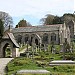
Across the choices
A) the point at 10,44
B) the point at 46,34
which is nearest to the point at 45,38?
the point at 46,34

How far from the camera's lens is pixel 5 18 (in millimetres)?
103562

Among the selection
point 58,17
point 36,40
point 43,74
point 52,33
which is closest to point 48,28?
point 52,33

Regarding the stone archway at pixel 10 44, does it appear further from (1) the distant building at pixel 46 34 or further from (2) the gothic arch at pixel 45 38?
(2) the gothic arch at pixel 45 38

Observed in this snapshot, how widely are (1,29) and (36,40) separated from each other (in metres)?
15.6

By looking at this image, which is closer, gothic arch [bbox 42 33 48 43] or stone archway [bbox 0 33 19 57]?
stone archway [bbox 0 33 19 57]

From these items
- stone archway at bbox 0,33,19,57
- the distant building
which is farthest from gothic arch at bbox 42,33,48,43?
stone archway at bbox 0,33,19,57

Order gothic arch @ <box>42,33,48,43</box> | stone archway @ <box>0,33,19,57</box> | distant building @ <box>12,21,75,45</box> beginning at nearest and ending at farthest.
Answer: stone archway @ <box>0,33,19,57</box> → distant building @ <box>12,21,75,45</box> → gothic arch @ <box>42,33,48,43</box>

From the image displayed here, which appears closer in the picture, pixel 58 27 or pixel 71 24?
pixel 58 27

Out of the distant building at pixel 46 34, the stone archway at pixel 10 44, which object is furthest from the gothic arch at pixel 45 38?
the stone archway at pixel 10 44

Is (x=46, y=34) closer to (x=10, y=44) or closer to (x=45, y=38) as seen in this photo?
(x=45, y=38)

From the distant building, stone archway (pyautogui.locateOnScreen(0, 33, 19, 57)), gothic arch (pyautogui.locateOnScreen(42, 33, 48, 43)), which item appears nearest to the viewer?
stone archway (pyautogui.locateOnScreen(0, 33, 19, 57))

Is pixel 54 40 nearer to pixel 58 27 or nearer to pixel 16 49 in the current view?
pixel 58 27

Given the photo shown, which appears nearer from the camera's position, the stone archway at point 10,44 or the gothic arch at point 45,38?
the stone archway at point 10,44

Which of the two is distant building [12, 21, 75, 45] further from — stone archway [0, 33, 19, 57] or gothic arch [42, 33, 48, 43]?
stone archway [0, 33, 19, 57]
